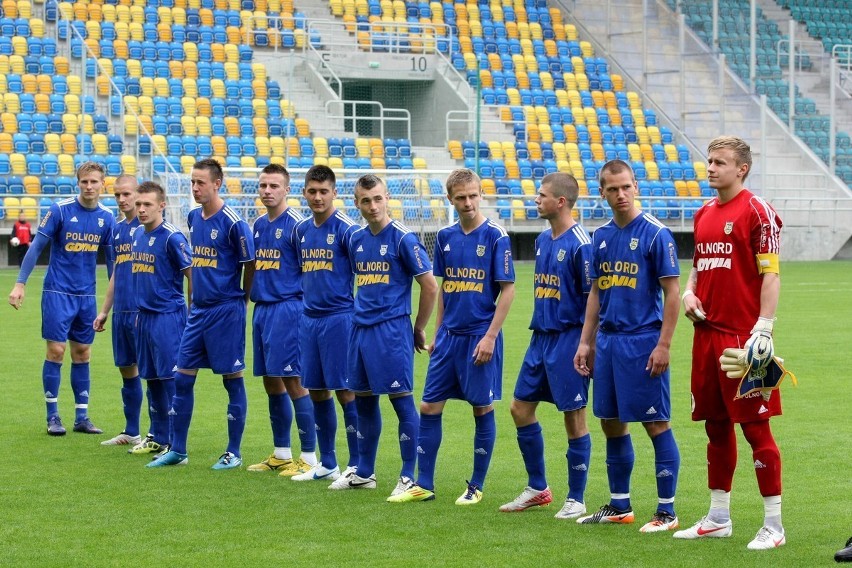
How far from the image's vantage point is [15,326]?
17828mm

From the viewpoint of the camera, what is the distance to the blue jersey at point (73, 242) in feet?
34.4

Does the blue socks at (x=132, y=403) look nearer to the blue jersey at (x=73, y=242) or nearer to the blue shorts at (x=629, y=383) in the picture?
the blue jersey at (x=73, y=242)

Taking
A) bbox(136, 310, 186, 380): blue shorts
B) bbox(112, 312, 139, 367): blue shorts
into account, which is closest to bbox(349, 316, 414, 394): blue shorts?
bbox(136, 310, 186, 380): blue shorts

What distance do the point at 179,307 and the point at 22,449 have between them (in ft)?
4.97

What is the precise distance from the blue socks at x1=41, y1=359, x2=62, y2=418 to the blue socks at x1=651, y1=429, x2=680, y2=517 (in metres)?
5.38

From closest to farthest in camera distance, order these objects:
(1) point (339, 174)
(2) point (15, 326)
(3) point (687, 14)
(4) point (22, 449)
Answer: (4) point (22, 449), (2) point (15, 326), (1) point (339, 174), (3) point (687, 14)

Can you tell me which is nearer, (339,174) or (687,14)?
(339,174)

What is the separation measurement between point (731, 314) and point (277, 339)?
3413 millimetres

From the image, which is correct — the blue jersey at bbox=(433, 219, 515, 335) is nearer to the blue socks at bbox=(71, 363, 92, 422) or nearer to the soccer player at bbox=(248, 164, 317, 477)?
the soccer player at bbox=(248, 164, 317, 477)

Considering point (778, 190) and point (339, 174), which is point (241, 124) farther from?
point (778, 190)

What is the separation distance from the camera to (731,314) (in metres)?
6.39

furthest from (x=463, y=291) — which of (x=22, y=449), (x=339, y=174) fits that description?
(x=339, y=174)

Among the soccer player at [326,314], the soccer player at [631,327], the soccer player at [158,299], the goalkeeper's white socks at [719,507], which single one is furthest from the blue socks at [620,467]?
the soccer player at [158,299]

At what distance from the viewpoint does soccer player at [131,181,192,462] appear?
9336 mm
